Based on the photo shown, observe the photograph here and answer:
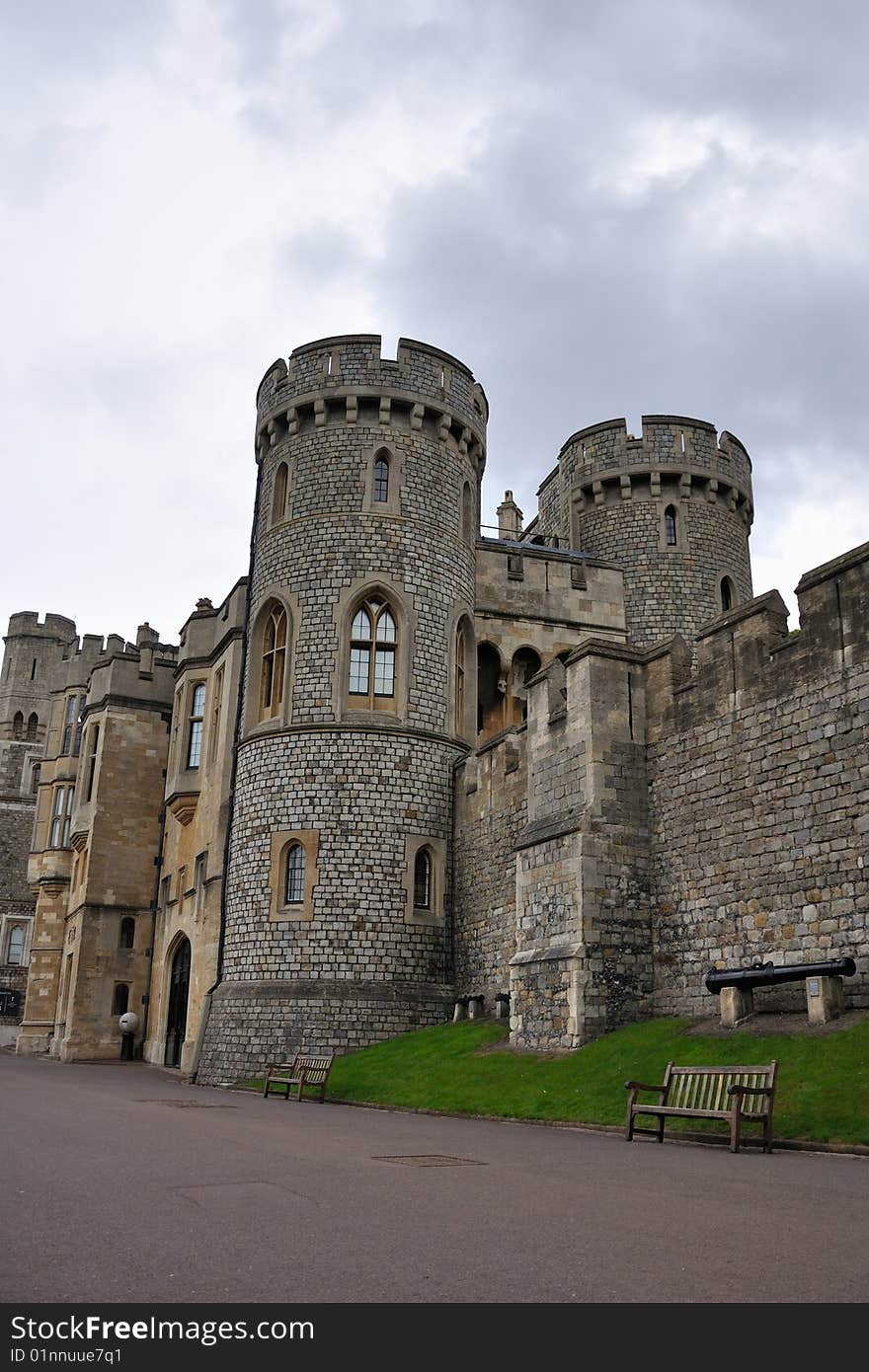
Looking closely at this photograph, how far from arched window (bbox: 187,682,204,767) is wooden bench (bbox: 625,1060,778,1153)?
20.4 metres

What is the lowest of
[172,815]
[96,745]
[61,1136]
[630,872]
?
[61,1136]

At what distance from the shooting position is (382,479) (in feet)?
80.1

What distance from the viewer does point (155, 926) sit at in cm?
3372

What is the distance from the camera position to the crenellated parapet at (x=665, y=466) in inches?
1225

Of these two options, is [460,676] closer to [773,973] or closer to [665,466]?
[665,466]

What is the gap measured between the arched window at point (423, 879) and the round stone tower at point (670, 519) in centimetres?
1049

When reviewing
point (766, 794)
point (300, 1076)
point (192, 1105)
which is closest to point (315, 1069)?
point (300, 1076)

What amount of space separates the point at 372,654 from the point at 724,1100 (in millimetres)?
13559

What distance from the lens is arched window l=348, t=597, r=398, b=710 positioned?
2311 cm

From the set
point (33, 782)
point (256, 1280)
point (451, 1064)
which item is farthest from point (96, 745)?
point (256, 1280)

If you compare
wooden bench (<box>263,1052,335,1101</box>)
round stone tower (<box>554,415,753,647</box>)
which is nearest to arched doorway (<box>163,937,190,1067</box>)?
wooden bench (<box>263,1052,335,1101</box>)

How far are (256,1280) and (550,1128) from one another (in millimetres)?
8523
